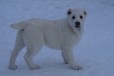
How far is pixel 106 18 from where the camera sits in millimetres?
10867

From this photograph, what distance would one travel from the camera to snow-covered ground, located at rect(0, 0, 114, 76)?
6422 millimetres

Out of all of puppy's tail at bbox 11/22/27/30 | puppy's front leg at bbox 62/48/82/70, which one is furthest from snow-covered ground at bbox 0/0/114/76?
puppy's tail at bbox 11/22/27/30

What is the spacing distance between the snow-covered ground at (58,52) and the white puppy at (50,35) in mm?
241

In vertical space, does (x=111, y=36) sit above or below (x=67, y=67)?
below

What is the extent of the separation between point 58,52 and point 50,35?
4.42ft

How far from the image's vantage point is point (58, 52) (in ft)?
24.9

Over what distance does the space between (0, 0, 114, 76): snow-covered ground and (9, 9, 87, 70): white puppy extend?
0.24m

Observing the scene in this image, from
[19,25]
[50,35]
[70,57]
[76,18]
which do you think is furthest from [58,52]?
[19,25]

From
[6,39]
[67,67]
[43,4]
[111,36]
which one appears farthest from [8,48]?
[43,4]

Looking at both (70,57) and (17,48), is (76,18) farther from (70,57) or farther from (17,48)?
(17,48)

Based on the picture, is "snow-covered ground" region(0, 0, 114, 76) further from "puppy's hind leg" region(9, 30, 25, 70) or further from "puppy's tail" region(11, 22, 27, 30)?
"puppy's tail" region(11, 22, 27, 30)

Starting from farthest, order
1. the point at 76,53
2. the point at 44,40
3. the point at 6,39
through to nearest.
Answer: the point at 6,39
the point at 76,53
the point at 44,40

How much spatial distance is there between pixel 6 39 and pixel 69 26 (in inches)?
102

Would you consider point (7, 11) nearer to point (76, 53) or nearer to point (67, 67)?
point (76, 53)
